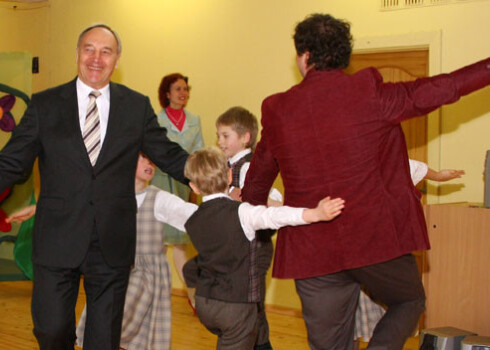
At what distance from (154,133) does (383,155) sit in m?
1.10

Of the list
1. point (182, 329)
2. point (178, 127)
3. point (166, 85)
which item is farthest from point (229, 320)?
point (166, 85)

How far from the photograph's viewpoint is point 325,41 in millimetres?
2645

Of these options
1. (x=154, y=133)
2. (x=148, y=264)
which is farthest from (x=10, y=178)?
(x=148, y=264)

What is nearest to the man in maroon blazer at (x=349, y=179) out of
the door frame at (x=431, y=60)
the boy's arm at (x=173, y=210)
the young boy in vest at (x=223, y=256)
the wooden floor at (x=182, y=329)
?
the young boy in vest at (x=223, y=256)

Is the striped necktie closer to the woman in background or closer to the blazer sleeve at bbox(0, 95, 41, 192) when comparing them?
the blazer sleeve at bbox(0, 95, 41, 192)

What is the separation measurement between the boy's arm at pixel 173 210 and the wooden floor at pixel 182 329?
1203 mm

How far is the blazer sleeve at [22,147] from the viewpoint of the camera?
2.87m

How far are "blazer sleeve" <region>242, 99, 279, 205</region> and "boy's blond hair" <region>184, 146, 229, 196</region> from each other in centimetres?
14

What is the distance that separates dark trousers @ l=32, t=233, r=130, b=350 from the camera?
2857mm

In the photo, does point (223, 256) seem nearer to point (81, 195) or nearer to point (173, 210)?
point (81, 195)

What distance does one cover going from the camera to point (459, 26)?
4887mm

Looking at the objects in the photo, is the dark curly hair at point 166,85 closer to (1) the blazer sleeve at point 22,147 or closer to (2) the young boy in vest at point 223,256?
(2) the young boy in vest at point 223,256

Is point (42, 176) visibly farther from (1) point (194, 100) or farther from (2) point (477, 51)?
(1) point (194, 100)

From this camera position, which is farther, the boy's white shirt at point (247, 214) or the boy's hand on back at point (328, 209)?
the boy's white shirt at point (247, 214)
